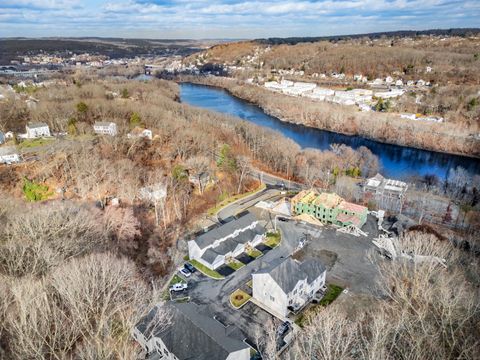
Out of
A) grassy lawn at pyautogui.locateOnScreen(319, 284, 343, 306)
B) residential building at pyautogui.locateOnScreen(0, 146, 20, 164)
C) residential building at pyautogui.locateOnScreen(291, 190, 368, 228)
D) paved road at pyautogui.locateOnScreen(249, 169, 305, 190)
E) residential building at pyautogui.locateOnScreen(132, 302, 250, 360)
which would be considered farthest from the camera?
paved road at pyautogui.locateOnScreen(249, 169, 305, 190)

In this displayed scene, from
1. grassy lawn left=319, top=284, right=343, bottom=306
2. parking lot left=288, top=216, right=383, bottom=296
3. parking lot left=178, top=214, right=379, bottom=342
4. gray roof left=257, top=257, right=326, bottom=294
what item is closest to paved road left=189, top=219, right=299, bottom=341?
parking lot left=178, top=214, right=379, bottom=342

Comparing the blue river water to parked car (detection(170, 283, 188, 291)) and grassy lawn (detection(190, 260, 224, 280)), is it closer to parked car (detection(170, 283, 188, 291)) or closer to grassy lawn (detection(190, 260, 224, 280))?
grassy lawn (detection(190, 260, 224, 280))

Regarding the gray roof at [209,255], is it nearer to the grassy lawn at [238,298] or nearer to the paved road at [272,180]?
the grassy lawn at [238,298]

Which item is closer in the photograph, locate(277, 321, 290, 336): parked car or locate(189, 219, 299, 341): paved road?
locate(277, 321, 290, 336): parked car

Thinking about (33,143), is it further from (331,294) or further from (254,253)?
(331,294)

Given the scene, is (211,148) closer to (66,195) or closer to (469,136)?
(66,195)

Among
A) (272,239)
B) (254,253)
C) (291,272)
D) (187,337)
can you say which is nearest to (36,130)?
(254,253)
